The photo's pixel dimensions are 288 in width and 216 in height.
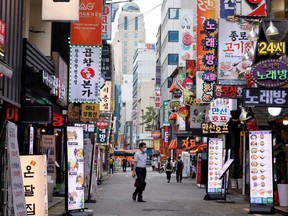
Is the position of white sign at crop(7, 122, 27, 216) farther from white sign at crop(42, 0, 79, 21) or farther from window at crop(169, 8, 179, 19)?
window at crop(169, 8, 179, 19)

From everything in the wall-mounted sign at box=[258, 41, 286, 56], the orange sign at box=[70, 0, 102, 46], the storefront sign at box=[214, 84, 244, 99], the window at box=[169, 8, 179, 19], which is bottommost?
the storefront sign at box=[214, 84, 244, 99]

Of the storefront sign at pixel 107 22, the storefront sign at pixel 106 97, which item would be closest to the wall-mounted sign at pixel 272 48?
the storefront sign at pixel 107 22

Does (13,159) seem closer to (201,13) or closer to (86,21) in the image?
(86,21)

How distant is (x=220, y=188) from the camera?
22.6 m

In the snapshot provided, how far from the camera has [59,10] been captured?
15.3 m

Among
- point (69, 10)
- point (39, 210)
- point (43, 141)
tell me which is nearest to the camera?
point (39, 210)

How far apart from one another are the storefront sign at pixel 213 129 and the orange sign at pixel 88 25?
41.4ft

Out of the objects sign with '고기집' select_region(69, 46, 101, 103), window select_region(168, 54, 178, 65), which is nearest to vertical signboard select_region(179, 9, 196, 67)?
window select_region(168, 54, 178, 65)

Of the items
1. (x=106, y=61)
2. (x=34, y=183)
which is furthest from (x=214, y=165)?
(x=106, y=61)

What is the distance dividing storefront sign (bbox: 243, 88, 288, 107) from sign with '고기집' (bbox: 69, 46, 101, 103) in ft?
27.4

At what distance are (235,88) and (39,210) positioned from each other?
12.4 m

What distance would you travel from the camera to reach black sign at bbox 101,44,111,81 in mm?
34188

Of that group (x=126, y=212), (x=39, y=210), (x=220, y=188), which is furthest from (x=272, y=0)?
(x=39, y=210)

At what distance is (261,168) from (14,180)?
10164 mm
